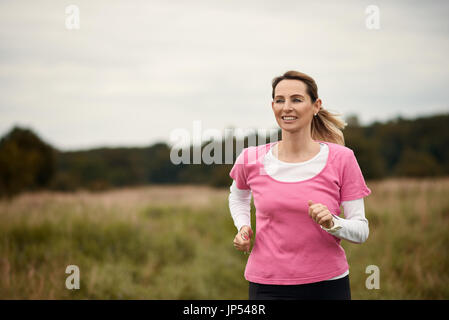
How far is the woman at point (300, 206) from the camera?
6.58 ft

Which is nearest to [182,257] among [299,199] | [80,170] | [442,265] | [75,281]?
[75,281]

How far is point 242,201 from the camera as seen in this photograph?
95.0 inches

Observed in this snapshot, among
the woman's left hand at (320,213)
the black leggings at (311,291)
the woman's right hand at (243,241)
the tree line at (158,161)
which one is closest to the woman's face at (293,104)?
the woman's left hand at (320,213)

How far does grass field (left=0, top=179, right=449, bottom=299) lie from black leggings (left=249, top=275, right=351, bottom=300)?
3373 millimetres

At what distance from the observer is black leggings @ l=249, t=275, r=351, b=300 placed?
2025 millimetres

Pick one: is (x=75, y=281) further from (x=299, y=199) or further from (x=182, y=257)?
(x=299, y=199)

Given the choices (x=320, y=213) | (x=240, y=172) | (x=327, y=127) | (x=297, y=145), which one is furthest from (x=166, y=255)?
(x=320, y=213)

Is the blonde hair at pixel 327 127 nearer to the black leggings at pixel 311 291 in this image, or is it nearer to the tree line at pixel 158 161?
the black leggings at pixel 311 291

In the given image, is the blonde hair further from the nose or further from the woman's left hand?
the woman's left hand

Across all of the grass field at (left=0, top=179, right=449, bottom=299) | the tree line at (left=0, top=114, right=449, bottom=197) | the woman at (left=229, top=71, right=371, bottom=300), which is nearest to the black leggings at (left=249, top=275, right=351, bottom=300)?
the woman at (left=229, top=71, right=371, bottom=300)

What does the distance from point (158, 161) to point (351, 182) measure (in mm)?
29586

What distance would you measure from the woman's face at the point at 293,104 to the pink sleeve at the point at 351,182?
0.33m

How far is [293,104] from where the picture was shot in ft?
6.91
